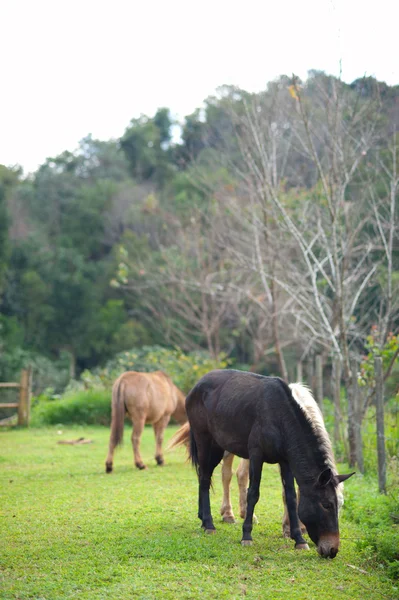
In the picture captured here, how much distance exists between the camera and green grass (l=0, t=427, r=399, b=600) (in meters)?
4.49

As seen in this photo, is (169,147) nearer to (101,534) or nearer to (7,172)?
(7,172)

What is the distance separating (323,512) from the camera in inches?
206

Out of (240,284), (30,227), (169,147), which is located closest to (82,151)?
(169,147)

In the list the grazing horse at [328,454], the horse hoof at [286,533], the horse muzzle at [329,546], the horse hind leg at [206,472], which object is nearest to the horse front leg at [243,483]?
the grazing horse at [328,454]

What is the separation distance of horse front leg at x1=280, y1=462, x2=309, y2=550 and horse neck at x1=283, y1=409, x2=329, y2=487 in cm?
23

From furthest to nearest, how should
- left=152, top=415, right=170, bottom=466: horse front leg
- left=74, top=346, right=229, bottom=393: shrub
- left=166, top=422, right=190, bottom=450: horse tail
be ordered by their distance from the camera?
left=74, top=346, right=229, bottom=393: shrub → left=152, top=415, right=170, bottom=466: horse front leg → left=166, top=422, right=190, bottom=450: horse tail

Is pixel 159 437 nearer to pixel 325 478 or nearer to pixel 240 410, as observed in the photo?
pixel 240 410

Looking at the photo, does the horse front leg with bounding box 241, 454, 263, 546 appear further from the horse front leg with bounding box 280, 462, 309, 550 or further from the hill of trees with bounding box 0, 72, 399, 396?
the hill of trees with bounding box 0, 72, 399, 396

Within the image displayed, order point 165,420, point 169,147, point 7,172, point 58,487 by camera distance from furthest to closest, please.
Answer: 1. point 169,147
2. point 7,172
3. point 165,420
4. point 58,487

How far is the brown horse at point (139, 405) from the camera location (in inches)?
373

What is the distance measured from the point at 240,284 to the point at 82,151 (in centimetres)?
2061

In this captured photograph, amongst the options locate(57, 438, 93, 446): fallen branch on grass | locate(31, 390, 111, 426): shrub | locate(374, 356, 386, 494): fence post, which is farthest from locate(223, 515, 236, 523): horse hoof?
locate(31, 390, 111, 426): shrub

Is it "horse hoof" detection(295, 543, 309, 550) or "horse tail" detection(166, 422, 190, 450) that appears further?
"horse tail" detection(166, 422, 190, 450)

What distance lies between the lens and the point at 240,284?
19.7m
